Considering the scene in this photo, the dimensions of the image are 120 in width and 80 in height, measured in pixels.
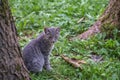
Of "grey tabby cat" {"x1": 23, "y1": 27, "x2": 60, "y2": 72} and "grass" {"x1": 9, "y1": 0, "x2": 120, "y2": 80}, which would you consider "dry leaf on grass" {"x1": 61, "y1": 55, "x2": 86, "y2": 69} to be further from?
"grey tabby cat" {"x1": 23, "y1": 27, "x2": 60, "y2": 72}

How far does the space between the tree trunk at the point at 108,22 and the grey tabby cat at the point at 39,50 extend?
151cm

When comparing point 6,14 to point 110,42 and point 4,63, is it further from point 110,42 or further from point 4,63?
point 110,42

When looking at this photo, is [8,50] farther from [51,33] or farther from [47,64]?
[47,64]

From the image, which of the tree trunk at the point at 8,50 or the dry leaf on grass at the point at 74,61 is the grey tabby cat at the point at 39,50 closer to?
the dry leaf on grass at the point at 74,61

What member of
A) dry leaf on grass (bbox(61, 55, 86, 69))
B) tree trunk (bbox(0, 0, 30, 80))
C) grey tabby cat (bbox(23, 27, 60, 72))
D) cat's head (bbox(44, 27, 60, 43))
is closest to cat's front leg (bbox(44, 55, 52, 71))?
grey tabby cat (bbox(23, 27, 60, 72))

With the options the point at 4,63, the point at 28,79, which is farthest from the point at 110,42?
the point at 4,63

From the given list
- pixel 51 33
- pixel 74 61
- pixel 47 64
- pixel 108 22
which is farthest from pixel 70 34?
pixel 51 33

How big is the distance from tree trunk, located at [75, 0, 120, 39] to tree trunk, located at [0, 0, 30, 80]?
103 inches

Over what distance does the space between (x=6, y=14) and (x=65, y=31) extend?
3132 millimetres

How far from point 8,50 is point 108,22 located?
2.89 metres

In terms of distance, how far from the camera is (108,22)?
6527 mm

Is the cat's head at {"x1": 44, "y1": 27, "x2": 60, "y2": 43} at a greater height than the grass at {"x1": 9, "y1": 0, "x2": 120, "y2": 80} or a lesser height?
greater

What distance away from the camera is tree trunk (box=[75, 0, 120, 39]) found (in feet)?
21.1

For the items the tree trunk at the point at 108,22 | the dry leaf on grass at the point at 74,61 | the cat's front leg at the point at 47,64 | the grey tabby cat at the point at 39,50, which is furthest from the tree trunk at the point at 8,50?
the tree trunk at the point at 108,22
